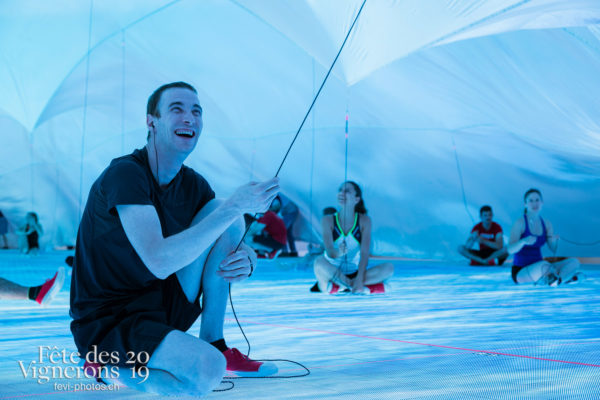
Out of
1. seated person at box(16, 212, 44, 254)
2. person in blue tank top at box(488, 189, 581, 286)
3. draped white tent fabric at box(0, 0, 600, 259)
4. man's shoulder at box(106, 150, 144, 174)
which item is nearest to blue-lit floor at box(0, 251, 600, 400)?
man's shoulder at box(106, 150, 144, 174)

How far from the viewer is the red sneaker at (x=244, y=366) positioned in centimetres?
248

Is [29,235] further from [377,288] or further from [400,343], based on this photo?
[400,343]

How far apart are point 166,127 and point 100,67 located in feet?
42.9

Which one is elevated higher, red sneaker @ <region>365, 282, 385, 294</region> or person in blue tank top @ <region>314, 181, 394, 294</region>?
person in blue tank top @ <region>314, 181, 394, 294</region>

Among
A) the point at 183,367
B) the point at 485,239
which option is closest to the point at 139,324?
the point at 183,367

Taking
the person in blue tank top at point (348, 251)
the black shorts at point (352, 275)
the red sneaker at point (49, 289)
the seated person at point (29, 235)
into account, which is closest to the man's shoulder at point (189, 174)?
the red sneaker at point (49, 289)

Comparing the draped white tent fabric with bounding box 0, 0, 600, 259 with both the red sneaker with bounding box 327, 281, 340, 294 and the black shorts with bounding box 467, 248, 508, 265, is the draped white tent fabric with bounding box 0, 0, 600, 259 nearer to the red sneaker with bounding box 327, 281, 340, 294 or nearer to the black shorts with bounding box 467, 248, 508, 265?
Answer: the black shorts with bounding box 467, 248, 508, 265

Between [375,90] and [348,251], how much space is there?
20.1 feet

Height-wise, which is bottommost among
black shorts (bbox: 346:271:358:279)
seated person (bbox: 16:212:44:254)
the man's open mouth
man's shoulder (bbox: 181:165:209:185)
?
seated person (bbox: 16:212:44:254)

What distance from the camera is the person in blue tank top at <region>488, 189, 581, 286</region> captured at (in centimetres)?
743

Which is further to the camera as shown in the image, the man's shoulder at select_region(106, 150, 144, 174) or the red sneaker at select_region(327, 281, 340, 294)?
the red sneaker at select_region(327, 281, 340, 294)

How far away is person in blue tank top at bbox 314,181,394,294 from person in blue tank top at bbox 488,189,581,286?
182 cm

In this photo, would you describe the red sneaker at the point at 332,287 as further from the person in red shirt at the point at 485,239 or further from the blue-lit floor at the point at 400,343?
the person in red shirt at the point at 485,239

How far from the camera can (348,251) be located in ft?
21.2
